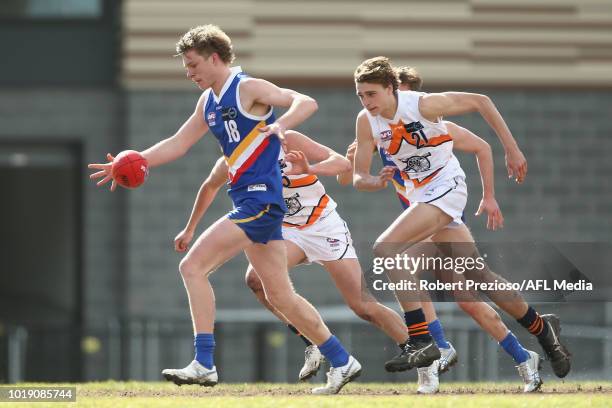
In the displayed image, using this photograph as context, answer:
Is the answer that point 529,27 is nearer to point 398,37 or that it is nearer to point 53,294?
point 398,37

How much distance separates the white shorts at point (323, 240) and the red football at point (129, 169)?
132cm

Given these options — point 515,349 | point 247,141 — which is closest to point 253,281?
point 247,141

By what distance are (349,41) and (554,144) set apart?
2.71 meters

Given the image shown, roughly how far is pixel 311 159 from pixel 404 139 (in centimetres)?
67

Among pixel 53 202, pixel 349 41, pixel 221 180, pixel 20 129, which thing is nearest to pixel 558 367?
pixel 221 180

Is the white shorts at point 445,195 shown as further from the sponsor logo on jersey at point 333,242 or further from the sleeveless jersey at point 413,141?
the sponsor logo on jersey at point 333,242

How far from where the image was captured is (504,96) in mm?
16328

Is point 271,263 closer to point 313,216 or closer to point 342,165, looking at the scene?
point 342,165

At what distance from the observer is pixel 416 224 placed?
8797mm

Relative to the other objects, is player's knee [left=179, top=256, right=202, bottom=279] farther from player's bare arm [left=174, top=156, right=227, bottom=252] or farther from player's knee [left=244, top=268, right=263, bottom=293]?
player's knee [left=244, top=268, right=263, bottom=293]

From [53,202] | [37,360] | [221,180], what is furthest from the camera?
[53,202]

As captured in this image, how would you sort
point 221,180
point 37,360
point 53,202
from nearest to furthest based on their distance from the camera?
point 221,180 < point 37,360 < point 53,202

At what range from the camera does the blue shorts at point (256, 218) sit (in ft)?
27.1

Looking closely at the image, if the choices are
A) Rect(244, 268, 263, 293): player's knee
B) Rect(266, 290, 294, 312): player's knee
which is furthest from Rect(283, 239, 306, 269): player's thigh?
Rect(266, 290, 294, 312): player's knee
